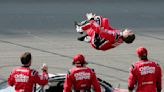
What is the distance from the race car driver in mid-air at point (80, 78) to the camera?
11484mm

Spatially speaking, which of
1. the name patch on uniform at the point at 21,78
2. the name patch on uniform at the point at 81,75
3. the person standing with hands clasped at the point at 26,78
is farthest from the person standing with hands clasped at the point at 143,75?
the name patch on uniform at the point at 21,78

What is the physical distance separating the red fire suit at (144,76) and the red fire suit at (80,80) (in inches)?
31.6

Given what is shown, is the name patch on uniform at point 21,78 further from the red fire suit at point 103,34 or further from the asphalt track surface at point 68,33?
the asphalt track surface at point 68,33

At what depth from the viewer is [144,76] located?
11.8 meters

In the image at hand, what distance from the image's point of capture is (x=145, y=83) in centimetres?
1184

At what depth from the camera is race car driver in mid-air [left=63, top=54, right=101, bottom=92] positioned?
1148 centimetres

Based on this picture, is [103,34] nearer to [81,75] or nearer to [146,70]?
[81,75]

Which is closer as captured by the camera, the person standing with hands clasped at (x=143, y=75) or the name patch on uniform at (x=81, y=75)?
the name patch on uniform at (x=81, y=75)

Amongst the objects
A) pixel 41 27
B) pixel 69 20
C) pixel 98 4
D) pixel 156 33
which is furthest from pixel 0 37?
pixel 98 4

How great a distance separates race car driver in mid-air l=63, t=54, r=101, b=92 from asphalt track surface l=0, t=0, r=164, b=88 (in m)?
6.50

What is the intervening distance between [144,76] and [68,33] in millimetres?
14371

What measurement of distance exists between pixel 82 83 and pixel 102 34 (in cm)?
106

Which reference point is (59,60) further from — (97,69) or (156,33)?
(156,33)

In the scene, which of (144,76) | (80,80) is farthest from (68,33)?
(80,80)
